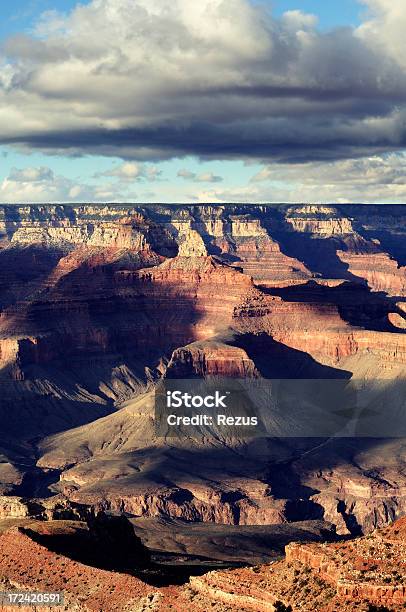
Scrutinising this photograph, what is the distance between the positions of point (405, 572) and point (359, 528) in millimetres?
119320

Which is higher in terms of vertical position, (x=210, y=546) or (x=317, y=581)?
(x=317, y=581)

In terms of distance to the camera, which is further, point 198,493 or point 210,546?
point 198,493

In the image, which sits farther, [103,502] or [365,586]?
[103,502]

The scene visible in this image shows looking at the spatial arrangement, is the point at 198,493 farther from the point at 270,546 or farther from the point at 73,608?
the point at 73,608

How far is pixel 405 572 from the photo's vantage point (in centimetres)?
Answer: 6588

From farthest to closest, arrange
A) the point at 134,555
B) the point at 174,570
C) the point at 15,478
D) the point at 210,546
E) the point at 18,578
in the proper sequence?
the point at 15,478, the point at 210,546, the point at 134,555, the point at 174,570, the point at 18,578

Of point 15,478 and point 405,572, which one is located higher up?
point 405,572

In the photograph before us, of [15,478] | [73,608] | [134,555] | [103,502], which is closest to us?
[73,608]

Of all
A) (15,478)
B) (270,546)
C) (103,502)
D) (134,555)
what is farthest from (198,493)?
(134,555)

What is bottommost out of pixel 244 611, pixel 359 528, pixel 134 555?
pixel 359 528

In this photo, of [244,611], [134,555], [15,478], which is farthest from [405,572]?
[15,478]

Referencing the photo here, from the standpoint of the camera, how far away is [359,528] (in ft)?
601

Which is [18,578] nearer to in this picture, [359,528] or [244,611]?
[244,611]

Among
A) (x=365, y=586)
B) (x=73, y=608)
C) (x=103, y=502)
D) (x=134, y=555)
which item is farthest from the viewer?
(x=103, y=502)
